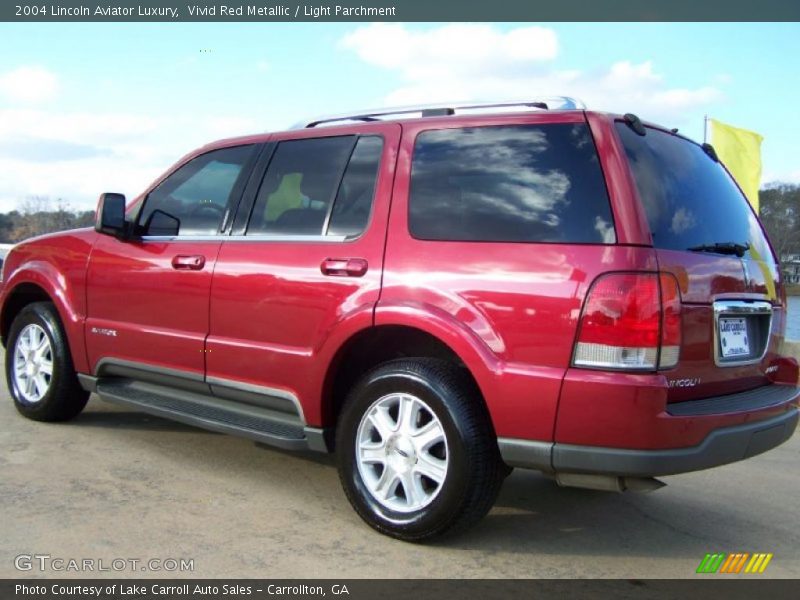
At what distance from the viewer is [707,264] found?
3129 millimetres

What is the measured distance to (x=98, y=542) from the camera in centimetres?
322

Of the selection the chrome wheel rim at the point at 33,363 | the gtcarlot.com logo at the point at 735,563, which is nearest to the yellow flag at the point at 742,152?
the gtcarlot.com logo at the point at 735,563

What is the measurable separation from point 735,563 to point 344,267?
2.17 metres

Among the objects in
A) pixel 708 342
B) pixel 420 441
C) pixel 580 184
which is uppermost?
pixel 580 184

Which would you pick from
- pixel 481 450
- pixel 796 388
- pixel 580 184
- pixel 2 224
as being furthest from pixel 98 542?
pixel 2 224

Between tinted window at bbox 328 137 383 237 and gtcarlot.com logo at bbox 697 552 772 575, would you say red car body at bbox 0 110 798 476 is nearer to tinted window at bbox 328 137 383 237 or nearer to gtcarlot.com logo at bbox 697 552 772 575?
tinted window at bbox 328 137 383 237

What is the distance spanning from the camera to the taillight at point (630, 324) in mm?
2840

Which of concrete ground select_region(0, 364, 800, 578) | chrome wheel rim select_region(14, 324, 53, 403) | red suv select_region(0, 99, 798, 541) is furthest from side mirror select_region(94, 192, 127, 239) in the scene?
concrete ground select_region(0, 364, 800, 578)

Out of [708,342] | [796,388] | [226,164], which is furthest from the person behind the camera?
[226,164]

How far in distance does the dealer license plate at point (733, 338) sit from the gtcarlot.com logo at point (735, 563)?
2.94 feet

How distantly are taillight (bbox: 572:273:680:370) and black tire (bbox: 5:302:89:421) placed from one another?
364 centimetres
